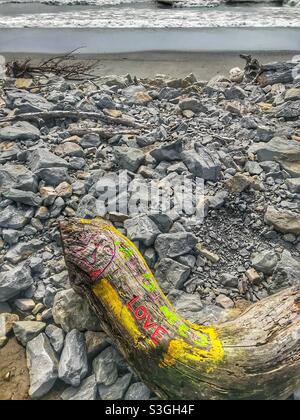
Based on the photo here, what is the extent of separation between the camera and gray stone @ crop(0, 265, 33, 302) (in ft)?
12.3

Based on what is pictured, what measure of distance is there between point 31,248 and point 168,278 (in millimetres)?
1520

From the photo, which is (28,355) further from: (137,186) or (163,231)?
Result: (137,186)

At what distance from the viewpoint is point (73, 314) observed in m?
3.53

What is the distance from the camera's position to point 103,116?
6453 millimetres

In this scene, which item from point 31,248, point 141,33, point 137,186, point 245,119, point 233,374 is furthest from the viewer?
point 141,33

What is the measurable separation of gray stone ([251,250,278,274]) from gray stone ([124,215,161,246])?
1059 millimetres

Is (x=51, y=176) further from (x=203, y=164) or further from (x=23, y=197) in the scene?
(x=203, y=164)

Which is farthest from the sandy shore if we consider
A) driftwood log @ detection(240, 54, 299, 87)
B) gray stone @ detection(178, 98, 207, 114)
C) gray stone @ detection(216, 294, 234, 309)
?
gray stone @ detection(216, 294, 234, 309)

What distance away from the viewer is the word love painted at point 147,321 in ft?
9.69

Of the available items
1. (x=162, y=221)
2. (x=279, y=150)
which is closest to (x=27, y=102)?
(x=162, y=221)

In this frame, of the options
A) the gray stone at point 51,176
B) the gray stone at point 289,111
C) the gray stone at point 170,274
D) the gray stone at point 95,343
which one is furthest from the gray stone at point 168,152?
the gray stone at point 95,343

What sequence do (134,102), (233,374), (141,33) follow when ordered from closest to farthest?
(233,374)
(134,102)
(141,33)

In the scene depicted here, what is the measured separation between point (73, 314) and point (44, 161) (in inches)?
89.7

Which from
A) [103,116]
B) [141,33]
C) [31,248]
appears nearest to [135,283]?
[31,248]
